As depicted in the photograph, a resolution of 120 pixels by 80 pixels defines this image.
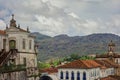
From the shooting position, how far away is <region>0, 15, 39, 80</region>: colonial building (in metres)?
51.5

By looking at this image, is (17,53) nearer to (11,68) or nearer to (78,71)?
(11,68)

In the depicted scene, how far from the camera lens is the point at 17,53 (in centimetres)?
5450

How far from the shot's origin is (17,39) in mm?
54969

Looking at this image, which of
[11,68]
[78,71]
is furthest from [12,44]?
[78,71]

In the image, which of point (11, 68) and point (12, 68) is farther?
point (12, 68)

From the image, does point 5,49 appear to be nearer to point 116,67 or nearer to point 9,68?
point 9,68

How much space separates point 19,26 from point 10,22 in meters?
1.72

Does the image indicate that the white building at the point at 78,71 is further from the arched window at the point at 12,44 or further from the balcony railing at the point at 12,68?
the arched window at the point at 12,44

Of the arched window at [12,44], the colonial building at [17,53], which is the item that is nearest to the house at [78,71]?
the colonial building at [17,53]

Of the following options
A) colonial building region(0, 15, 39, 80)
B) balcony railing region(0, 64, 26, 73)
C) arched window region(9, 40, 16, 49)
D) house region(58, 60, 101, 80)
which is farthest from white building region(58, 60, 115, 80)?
arched window region(9, 40, 16, 49)

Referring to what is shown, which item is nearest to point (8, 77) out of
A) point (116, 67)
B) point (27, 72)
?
point (27, 72)

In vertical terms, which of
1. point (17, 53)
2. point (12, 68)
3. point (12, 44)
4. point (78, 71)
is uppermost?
point (12, 44)

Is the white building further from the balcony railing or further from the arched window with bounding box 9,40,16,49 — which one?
the arched window with bounding box 9,40,16,49

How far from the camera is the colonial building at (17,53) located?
169ft
